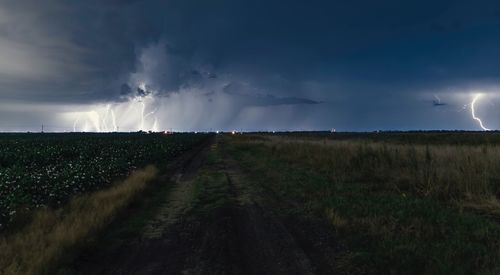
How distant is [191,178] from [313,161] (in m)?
8.51

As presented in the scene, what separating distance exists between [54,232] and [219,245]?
408 centimetres

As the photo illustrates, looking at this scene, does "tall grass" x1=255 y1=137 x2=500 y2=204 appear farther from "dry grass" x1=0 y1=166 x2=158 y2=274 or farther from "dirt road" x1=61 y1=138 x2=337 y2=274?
"dry grass" x1=0 y1=166 x2=158 y2=274

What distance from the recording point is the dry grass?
301 inches

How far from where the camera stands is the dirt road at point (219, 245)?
7.48 meters

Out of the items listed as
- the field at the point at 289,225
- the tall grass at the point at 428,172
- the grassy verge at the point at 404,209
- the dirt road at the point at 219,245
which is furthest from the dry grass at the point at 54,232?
the tall grass at the point at 428,172

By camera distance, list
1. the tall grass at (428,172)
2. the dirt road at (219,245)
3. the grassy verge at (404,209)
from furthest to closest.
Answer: the tall grass at (428,172)
the dirt road at (219,245)
the grassy verge at (404,209)

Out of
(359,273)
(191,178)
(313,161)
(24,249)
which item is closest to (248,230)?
(359,273)

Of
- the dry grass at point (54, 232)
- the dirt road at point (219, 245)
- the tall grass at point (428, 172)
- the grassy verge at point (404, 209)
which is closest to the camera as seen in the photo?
the grassy verge at point (404, 209)

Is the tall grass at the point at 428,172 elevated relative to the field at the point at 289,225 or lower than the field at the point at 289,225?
elevated

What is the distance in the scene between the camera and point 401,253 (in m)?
7.71

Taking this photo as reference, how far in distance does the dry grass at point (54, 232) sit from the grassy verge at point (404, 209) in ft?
18.5

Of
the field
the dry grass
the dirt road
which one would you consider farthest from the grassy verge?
the dry grass

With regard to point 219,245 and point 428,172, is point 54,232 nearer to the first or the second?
point 219,245

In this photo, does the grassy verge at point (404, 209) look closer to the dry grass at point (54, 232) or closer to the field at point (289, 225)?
the field at point (289, 225)
